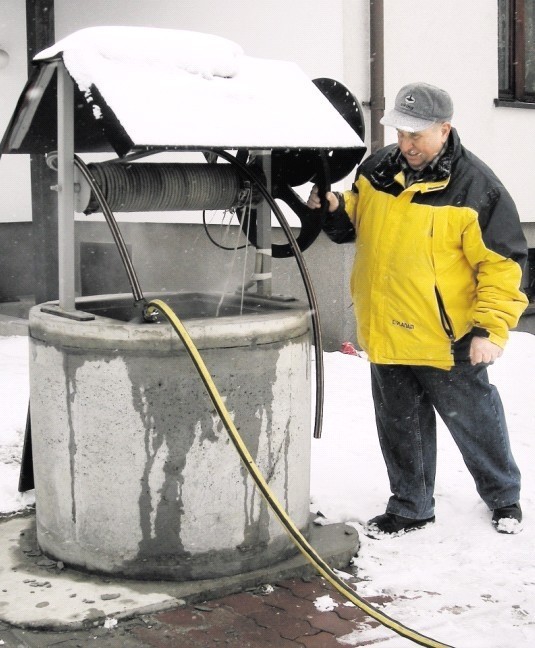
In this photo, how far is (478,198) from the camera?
3.72 metres

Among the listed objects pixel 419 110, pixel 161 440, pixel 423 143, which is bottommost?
pixel 161 440

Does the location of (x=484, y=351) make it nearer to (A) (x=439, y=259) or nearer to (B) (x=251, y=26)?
(A) (x=439, y=259)

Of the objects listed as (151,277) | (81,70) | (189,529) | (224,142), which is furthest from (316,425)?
(151,277)

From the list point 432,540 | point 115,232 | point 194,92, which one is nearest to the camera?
point 115,232

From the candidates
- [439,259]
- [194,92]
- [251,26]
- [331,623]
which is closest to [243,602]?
[331,623]

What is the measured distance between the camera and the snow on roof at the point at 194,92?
323cm

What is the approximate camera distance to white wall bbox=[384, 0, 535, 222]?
7.40 metres

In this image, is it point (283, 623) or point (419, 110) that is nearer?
point (283, 623)

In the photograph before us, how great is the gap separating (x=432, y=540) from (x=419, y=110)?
5.66 feet

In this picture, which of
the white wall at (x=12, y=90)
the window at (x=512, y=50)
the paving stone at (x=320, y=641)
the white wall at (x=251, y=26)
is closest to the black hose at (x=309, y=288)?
the paving stone at (x=320, y=641)

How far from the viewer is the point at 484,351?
12.1 ft

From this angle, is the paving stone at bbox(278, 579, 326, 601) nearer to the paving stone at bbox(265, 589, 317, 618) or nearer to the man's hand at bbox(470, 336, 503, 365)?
the paving stone at bbox(265, 589, 317, 618)

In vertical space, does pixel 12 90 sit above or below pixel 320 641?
above

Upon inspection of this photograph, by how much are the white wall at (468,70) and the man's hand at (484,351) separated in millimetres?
3913
